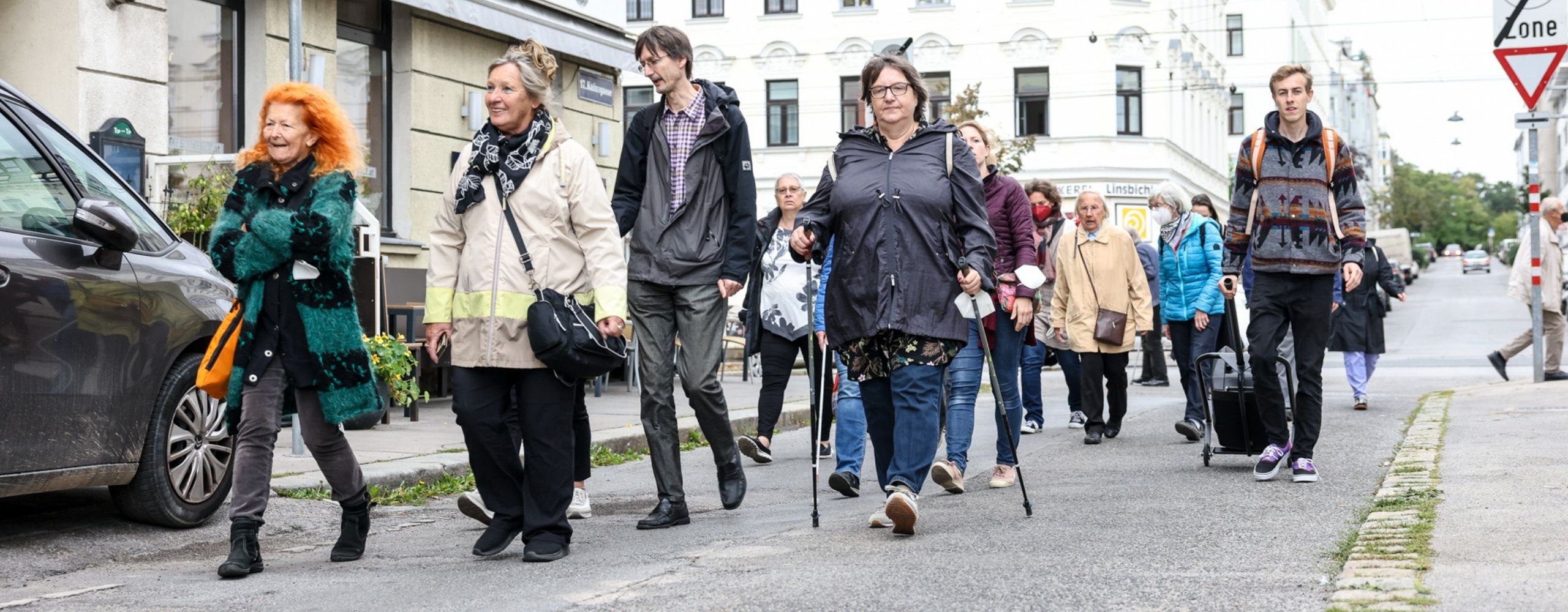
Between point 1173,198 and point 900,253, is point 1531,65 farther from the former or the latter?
point 900,253

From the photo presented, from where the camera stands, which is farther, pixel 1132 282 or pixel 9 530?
pixel 1132 282

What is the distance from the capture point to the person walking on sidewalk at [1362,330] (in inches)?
526

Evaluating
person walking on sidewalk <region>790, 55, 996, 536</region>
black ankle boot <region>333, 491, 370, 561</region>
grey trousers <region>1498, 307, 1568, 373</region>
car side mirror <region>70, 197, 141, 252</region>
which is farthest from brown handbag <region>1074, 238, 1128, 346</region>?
grey trousers <region>1498, 307, 1568, 373</region>

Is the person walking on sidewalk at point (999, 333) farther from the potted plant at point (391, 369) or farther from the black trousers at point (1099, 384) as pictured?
the potted plant at point (391, 369)

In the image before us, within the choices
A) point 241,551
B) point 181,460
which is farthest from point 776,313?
point 241,551

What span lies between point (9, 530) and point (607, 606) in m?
3.10

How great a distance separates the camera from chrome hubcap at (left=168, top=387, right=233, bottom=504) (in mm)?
6488

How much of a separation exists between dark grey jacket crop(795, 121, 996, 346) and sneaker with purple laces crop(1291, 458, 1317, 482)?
7.32 feet

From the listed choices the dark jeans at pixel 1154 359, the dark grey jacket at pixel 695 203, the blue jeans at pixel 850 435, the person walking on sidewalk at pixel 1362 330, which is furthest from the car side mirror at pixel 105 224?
the dark jeans at pixel 1154 359

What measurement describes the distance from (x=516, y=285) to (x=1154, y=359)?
1257cm

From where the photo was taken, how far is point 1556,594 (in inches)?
168

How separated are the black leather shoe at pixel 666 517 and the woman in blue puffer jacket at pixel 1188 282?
4399 mm

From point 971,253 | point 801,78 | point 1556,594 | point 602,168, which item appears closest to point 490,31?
point 602,168

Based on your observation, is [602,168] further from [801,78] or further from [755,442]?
[801,78]
